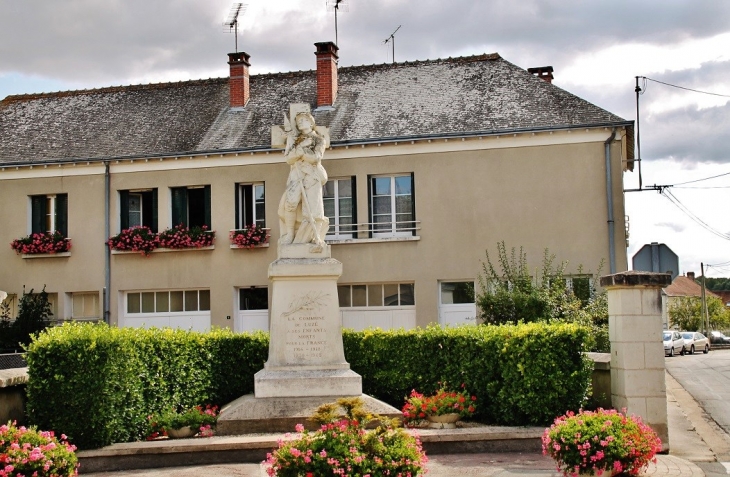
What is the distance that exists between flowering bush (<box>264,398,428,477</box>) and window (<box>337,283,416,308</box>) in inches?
643

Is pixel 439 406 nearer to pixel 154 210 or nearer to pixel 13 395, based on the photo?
pixel 13 395

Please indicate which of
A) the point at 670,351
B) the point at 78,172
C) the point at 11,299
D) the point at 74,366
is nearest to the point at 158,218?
the point at 78,172

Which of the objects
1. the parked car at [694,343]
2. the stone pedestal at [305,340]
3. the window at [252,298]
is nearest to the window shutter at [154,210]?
the window at [252,298]

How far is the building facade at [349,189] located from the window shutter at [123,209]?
40 mm

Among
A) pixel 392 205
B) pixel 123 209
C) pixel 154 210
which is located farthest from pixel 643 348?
pixel 123 209

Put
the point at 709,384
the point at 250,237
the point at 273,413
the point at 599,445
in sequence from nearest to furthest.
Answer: the point at 599,445, the point at 273,413, the point at 709,384, the point at 250,237

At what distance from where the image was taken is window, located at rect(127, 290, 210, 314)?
2575 centimetres

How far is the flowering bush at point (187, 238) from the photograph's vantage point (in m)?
25.2

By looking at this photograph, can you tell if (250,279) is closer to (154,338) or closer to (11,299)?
(11,299)

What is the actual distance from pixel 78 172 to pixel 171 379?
47.9 feet

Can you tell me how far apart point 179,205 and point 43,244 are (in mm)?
3968

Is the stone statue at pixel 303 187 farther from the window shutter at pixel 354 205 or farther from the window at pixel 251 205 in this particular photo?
the window at pixel 251 205

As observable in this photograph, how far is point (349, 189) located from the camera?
2498 cm

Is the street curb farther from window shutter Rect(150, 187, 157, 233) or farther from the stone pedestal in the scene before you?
window shutter Rect(150, 187, 157, 233)
